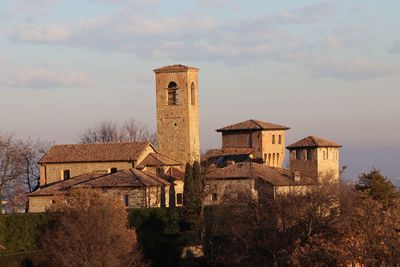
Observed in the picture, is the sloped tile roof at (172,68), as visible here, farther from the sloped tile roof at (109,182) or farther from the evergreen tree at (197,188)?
the evergreen tree at (197,188)

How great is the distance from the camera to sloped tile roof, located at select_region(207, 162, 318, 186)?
206 feet

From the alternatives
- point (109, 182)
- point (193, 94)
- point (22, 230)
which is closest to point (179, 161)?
point (193, 94)

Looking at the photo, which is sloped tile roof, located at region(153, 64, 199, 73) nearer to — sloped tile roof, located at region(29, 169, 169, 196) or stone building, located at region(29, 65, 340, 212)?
stone building, located at region(29, 65, 340, 212)

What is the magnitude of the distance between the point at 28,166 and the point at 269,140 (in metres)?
18.5

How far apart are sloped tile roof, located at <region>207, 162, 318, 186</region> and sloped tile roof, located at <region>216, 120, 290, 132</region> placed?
10.5 metres

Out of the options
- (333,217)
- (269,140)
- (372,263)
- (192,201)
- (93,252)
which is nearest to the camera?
(372,263)

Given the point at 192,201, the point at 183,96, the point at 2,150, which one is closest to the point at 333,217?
the point at 192,201

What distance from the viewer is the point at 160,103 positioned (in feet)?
240

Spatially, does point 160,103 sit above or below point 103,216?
above

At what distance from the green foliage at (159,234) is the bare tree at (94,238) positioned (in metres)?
2.42

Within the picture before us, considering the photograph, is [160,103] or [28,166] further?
[28,166]

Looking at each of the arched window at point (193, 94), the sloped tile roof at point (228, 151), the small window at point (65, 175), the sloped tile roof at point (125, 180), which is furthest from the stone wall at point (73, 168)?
the sloped tile roof at point (228, 151)

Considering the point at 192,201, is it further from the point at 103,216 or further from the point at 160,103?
the point at 160,103

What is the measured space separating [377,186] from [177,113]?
622 inches
